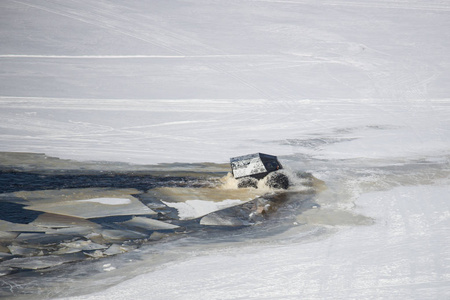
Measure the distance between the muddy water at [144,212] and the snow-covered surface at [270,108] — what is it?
15 centimetres

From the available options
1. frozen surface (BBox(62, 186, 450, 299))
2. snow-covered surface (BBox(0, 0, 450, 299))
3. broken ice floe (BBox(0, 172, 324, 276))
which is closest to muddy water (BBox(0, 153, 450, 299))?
broken ice floe (BBox(0, 172, 324, 276))

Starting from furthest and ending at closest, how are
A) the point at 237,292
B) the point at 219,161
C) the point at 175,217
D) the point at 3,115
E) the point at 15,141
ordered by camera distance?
1. the point at 3,115
2. the point at 15,141
3. the point at 219,161
4. the point at 175,217
5. the point at 237,292

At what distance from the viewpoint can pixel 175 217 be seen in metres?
8.04

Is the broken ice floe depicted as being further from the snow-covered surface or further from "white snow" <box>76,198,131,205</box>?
the snow-covered surface

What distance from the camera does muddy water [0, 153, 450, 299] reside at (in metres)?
6.29

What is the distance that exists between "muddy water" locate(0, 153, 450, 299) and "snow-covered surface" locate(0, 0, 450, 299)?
0.50ft

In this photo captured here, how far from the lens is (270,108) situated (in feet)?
50.6

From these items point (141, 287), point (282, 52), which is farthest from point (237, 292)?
point (282, 52)

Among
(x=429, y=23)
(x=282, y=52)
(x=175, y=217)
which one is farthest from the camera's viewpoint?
(x=429, y=23)

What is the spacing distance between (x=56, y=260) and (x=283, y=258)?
249 cm

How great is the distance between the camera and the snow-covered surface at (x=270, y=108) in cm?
622

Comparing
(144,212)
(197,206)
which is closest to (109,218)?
(144,212)

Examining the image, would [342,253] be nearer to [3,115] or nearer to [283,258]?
[283,258]

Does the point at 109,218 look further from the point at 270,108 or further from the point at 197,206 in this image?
the point at 270,108
